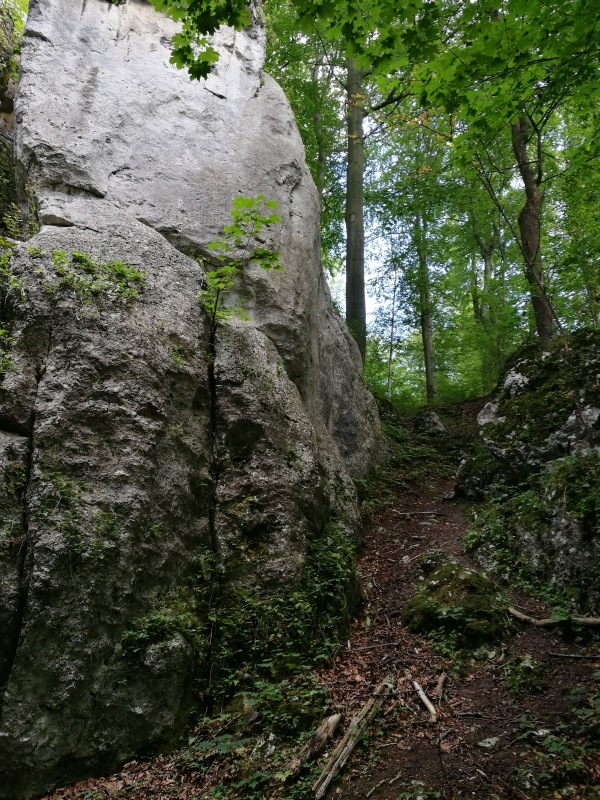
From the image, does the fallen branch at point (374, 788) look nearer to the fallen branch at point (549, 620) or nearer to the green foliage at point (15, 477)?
the fallen branch at point (549, 620)

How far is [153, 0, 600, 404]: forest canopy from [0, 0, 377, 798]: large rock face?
9.79ft

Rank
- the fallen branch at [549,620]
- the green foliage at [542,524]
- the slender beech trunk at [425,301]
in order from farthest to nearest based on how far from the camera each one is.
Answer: the slender beech trunk at [425,301], the green foliage at [542,524], the fallen branch at [549,620]

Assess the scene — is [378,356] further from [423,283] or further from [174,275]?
[174,275]

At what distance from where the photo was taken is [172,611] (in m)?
Answer: 5.43

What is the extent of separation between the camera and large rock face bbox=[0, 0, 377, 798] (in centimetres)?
474

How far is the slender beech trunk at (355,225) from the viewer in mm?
14539

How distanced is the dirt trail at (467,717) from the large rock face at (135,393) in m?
1.41

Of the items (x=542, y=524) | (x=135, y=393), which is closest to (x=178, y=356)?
(x=135, y=393)

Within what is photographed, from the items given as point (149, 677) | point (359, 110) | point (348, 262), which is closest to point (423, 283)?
point (348, 262)

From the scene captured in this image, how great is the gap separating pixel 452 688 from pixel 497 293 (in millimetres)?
13361

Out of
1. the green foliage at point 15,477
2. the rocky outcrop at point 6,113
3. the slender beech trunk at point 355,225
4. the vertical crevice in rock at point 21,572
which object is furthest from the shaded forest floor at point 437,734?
the slender beech trunk at point 355,225

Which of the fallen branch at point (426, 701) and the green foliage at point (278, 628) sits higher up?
the green foliage at point (278, 628)

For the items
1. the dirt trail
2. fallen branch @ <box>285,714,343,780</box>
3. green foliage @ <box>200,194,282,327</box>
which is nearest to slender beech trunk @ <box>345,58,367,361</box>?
green foliage @ <box>200,194,282,327</box>

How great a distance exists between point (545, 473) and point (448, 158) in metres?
14.0
